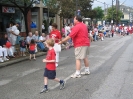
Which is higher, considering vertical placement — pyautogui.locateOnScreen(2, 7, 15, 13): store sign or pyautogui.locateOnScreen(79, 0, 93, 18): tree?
pyautogui.locateOnScreen(79, 0, 93, 18): tree

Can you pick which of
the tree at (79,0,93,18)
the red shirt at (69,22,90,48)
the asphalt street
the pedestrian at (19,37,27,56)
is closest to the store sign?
the pedestrian at (19,37,27,56)

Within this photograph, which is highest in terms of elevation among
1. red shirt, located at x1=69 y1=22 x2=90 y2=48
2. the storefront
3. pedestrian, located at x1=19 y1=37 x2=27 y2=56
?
the storefront

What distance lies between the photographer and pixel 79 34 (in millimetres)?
8695

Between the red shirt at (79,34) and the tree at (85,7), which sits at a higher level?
the tree at (85,7)

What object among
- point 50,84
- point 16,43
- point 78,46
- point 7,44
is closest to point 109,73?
point 78,46

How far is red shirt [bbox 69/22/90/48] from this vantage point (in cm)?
862

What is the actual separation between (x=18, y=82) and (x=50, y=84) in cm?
112

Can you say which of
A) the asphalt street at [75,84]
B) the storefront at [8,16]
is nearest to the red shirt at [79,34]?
the asphalt street at [75,84]

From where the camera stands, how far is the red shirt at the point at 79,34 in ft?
28.3

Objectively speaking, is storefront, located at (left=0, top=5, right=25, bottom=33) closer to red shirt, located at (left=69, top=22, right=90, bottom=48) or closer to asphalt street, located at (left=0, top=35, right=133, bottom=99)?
asphalt street, located at (left=0, top=35, right=133, bottom=99)

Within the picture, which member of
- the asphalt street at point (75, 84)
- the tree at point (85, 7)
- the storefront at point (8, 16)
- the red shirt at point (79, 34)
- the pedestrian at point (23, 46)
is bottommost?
the asphalt street at point (75, 84)

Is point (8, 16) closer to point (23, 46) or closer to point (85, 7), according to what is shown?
point (23, 46)

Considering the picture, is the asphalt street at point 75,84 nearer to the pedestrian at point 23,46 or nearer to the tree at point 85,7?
the pedestrian at point 23,46

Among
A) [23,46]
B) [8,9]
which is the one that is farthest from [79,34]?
[8,9]
